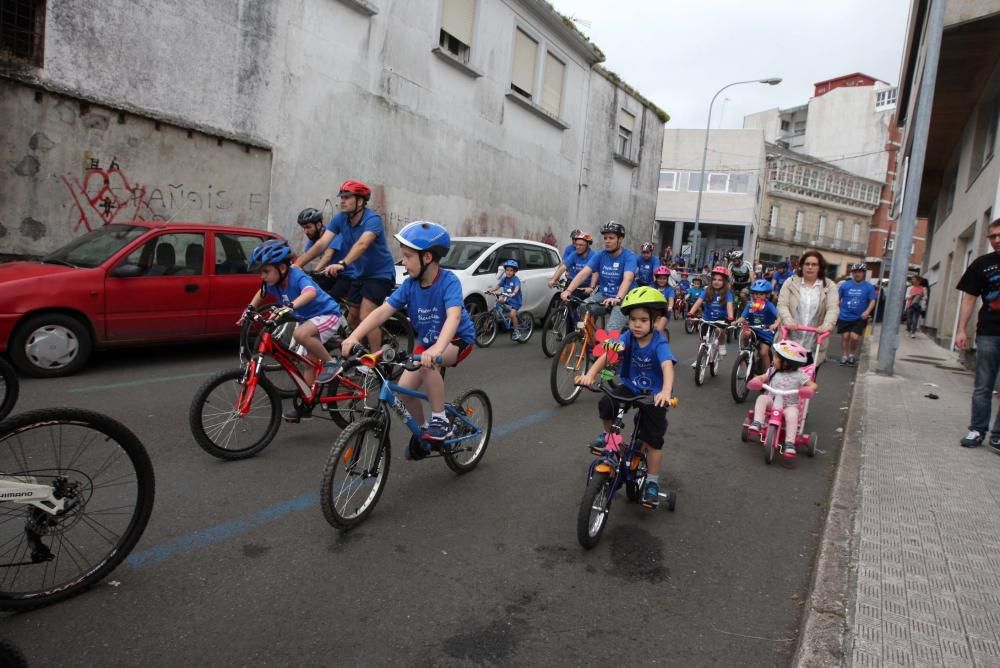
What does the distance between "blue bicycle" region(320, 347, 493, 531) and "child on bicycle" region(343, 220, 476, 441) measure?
0.37ft

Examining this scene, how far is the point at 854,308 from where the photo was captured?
12.2 m

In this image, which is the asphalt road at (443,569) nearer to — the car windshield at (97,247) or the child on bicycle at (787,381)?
the child on bicycle at (787,381)

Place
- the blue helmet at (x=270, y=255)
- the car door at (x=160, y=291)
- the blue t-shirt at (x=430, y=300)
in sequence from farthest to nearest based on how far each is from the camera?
the car door at (x=160, y=291) < the blue helmet at (x=270, y=255) < the blue t-shirt at (x=430, y=300)

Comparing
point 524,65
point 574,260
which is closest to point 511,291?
point 574,260

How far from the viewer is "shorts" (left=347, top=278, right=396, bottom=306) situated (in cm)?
694

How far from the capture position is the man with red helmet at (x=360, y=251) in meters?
6.62

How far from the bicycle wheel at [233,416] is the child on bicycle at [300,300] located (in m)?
0.40

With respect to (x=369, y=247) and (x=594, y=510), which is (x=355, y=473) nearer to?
(x=594, y=510)

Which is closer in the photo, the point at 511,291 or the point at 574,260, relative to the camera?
the point at 574,260

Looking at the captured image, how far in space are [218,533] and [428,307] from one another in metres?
1.82

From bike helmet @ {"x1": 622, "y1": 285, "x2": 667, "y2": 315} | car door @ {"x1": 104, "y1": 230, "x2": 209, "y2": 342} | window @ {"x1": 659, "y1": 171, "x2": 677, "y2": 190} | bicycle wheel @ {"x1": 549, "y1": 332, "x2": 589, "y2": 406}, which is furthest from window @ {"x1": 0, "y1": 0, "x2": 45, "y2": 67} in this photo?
window @ {"x1": 659, "y1": 171, "x2": 677, "y2": 190}

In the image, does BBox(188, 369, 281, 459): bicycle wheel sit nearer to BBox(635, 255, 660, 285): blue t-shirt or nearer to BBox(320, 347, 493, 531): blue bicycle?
BBox(320, 347, 493, 531): blue bicycle

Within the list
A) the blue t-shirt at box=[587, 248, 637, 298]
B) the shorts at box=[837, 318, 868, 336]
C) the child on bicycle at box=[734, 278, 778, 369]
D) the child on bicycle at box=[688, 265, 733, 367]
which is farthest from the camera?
the shorts at box=[837, 318, 868, 336]

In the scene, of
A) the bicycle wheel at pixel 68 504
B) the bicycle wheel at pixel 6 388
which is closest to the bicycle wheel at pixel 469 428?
the bicycle wheel at pixel 68 504
